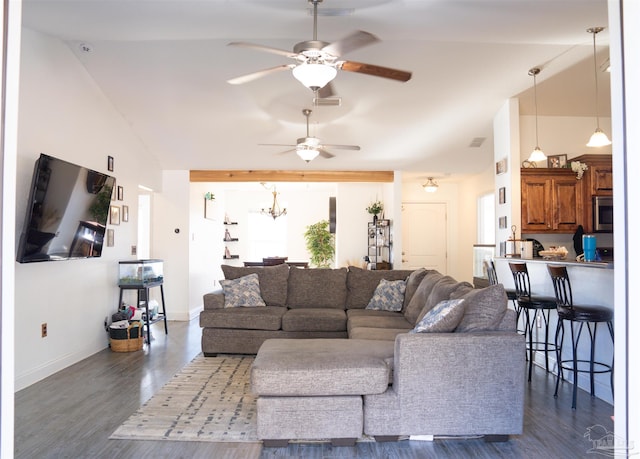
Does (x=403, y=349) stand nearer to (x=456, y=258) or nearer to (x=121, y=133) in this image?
(x=121, y=133)

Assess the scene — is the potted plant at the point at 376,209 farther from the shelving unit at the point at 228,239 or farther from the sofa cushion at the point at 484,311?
the sofa cushion at the point at 484,311

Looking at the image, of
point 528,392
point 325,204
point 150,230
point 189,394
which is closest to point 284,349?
point 189,394

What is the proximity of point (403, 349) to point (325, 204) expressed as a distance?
27.9 ft

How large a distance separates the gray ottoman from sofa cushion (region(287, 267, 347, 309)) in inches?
101

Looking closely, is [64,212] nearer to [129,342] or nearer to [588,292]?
[129,342]

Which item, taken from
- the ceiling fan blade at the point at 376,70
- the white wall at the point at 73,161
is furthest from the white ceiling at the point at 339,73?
the ceiling fan blade at the point at 376,70

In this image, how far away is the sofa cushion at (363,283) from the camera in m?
5.19

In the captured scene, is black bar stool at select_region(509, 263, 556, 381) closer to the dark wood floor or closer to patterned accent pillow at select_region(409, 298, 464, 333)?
the dark wood floor

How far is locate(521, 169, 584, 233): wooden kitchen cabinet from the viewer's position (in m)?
5.44

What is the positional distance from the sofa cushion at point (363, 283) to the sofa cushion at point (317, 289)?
8 cm

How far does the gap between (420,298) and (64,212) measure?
10.9 feet

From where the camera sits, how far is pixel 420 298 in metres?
4.18

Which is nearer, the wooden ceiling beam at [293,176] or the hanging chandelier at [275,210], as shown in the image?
the wooden ceiling beam at [293,176]

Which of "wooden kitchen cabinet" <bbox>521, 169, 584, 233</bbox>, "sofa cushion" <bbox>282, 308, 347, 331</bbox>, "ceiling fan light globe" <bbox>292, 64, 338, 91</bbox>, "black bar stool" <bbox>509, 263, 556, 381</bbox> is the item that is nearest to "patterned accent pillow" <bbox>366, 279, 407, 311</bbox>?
"sofa cushion" <bbox>282, 308, 347, 331</bbox>
